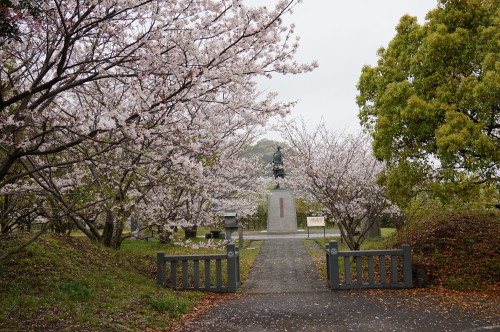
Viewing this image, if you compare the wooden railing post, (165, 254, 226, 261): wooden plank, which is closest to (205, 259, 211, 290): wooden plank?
(165, 254, 226, 261): wooden plank

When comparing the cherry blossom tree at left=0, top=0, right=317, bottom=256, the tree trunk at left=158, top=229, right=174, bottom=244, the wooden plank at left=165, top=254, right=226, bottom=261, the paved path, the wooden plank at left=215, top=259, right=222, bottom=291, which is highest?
the cherry blossom tree at left=0, top=0, right=317, bottom=256

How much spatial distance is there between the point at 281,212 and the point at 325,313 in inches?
737

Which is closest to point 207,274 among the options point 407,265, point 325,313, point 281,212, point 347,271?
point 325,313

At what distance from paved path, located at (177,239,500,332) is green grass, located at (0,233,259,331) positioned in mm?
784

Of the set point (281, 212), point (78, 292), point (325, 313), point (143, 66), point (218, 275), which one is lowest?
point (325, 313)

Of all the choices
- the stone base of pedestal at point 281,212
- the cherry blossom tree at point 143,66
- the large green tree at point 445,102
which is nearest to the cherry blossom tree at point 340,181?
the large green tree at point 445,102

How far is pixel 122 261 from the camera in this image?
8.29 m

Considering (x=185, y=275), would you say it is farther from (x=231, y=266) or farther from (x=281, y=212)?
(x=281, y=212)

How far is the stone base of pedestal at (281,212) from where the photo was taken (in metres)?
24.2

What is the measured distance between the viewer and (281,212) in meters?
24.6

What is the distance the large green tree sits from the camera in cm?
734

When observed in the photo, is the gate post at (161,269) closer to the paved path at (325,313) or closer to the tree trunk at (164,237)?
the tree trunk at (164,237)

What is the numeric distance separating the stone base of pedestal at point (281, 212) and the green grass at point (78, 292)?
16213 mm

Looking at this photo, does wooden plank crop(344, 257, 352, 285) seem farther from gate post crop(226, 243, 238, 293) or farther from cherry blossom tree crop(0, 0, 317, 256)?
cherry blossom tree crop(0, 0, 317, 256)
